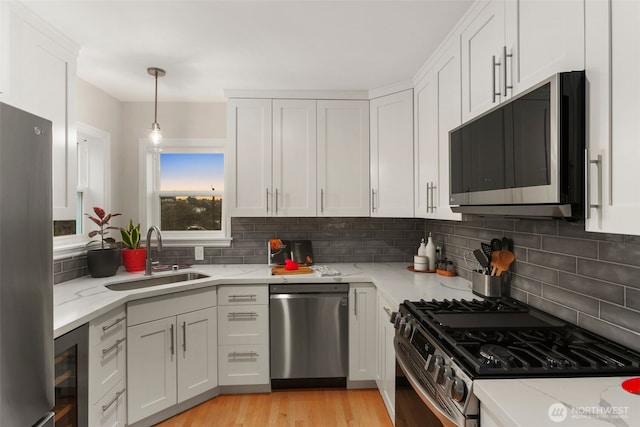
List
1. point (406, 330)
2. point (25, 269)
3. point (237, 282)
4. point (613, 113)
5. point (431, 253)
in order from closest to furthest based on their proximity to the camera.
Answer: point (613, 113) < point (25, 269) < point (406, 330) < point (237, 282) < point (431, 253)

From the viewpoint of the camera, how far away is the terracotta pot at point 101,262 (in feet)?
8.58

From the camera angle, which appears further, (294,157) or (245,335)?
(294,157)

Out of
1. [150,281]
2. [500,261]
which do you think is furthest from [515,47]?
[150,281]

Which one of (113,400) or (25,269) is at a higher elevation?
(25,269)

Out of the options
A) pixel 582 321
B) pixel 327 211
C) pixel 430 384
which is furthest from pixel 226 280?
pixel 582 321

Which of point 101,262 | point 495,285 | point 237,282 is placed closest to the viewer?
point 495,285

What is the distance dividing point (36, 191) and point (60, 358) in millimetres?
887

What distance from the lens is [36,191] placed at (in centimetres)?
112

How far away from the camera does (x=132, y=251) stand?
2916 millimetres

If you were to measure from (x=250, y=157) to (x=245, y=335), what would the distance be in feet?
4.57

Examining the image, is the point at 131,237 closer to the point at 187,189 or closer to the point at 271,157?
the point at 187,189

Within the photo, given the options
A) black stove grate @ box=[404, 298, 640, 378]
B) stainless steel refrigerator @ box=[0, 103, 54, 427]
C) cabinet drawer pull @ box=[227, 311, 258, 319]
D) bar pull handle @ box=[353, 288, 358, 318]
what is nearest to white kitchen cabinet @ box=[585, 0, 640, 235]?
black stove grate @ box=[404, 298, 640, 378]

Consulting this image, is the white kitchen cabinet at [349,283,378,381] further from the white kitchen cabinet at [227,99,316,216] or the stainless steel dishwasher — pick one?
the white kitchen cabinet at [227,99,316,216]

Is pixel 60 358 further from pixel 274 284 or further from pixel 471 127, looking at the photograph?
pixel 471 127
